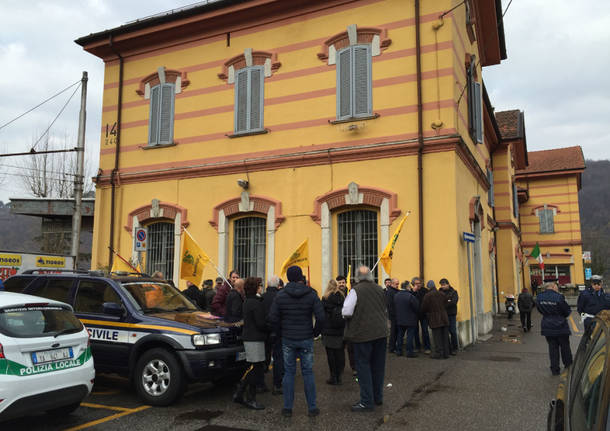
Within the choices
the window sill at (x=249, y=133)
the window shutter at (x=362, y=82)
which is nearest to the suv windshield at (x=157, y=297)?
the window sill at (x=249, y=133)

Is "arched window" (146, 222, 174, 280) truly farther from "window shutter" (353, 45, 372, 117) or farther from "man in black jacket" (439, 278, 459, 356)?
"man in black jacket" (439, 278, 459, 356)

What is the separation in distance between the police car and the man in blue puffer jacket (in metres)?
7.82

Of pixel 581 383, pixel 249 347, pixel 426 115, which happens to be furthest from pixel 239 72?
pixel 581 383

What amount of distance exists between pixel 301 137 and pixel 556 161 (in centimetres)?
3433

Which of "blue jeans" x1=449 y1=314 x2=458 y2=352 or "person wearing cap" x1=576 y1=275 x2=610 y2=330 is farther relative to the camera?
"blue jeans" x1=449 y1=314 x2=458 y2=352

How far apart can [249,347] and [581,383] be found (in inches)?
181

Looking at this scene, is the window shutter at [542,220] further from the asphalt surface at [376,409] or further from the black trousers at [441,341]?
the asphalt surface at [376,409]

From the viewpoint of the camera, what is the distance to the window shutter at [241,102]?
14.9 meters

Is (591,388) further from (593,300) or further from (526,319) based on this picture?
(526,319)

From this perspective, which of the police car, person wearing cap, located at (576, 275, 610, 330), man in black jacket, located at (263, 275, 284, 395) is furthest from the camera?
person wearing cap, located at (576, 275, 610, 330)

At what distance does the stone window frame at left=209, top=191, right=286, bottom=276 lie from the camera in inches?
549

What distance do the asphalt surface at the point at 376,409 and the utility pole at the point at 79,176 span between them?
25.4 feet

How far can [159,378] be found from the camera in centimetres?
683

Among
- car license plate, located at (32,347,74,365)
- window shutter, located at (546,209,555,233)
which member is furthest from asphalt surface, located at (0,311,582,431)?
window shutter, located at (546,209,555,233)
